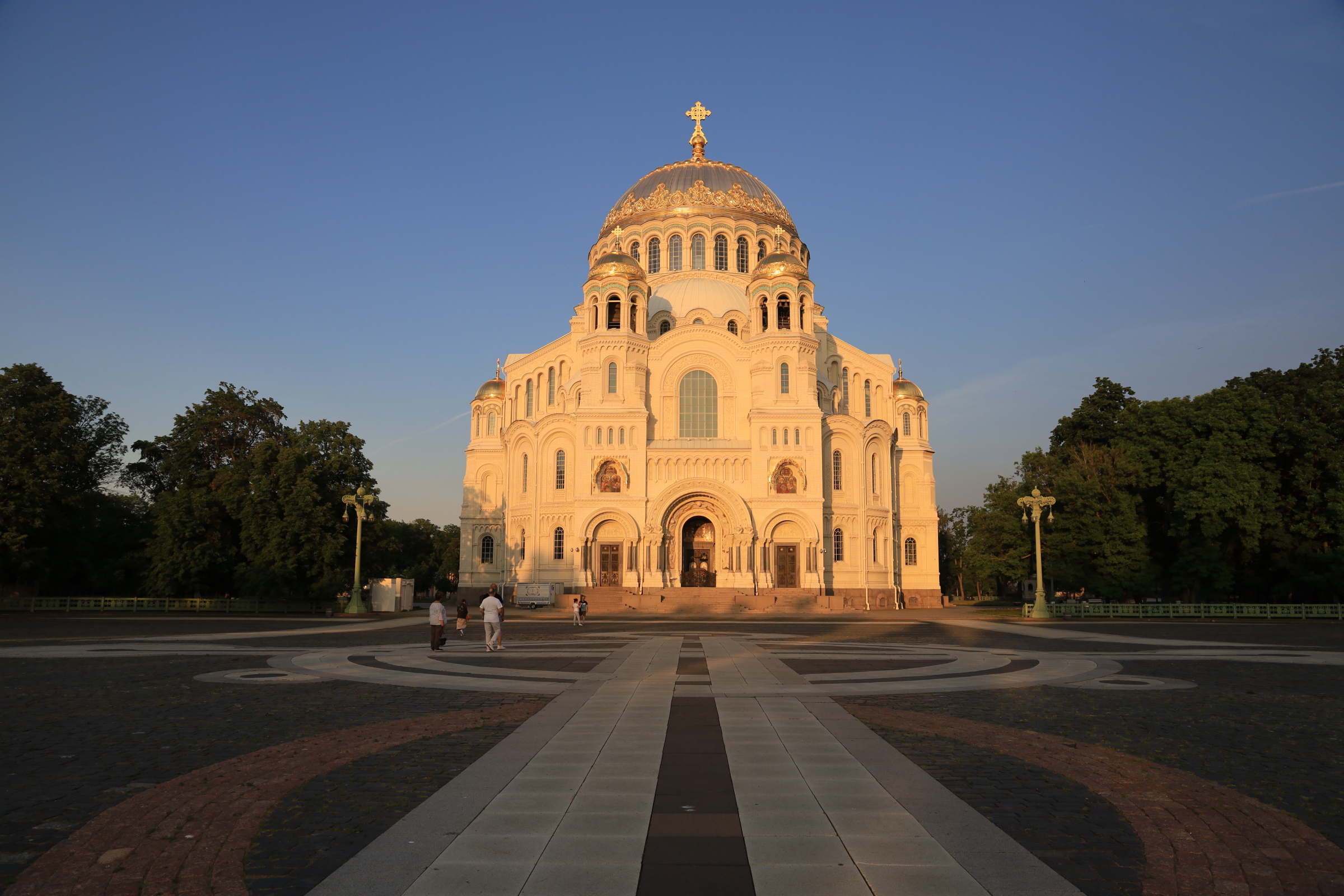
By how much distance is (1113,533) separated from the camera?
45.1 meters

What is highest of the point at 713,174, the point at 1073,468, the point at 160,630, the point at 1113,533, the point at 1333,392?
the point at 713,174

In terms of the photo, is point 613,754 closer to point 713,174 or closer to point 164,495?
point 164,495

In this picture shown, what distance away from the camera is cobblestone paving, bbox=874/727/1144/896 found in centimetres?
511

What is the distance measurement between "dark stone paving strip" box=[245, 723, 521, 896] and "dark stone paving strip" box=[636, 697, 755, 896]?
1789 millimetres

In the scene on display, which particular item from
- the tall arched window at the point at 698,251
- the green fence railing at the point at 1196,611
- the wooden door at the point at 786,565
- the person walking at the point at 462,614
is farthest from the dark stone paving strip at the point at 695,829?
the tall arched window at the point at 698,251

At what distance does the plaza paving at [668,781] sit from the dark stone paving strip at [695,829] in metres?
0.03

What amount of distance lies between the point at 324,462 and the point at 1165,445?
146ft

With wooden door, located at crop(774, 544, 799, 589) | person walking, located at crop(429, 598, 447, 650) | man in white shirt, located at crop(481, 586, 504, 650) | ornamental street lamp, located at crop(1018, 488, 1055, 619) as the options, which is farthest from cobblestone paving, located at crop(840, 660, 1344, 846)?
wooden door, located at crop(774, 544, 799, 589)

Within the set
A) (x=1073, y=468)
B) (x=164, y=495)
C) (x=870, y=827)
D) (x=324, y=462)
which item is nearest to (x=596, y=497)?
(x=324, y=462)

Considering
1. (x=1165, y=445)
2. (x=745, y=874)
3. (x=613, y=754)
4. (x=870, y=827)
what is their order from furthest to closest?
1. (x=1165, y=445)
2. (x=613, y=754)
3. (x=870, y=827)
4. (x=745, y=874)

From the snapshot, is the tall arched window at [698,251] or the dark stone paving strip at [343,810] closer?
the dark stone paving strip at [343,810]

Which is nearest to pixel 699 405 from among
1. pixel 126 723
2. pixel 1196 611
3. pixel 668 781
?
pixel 1196 611

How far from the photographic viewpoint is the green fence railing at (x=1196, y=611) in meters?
40.3

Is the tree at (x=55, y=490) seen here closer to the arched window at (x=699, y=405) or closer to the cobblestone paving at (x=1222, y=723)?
the arched window at (x=699, y=405)
